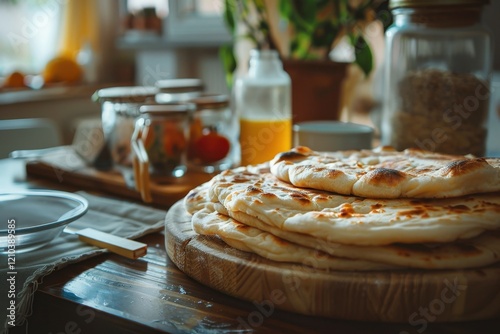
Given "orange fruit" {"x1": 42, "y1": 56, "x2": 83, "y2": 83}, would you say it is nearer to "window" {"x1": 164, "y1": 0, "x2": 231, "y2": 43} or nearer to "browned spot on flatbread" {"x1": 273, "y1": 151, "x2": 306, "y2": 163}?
"window" {"x1": 164, "y1": 0, "x2": 231, "y2": 43}

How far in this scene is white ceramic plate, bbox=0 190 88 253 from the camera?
855mm

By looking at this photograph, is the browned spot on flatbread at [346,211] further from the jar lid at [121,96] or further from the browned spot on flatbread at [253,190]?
the jar lid at [121,96]

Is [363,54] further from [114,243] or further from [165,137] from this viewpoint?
[114,243]

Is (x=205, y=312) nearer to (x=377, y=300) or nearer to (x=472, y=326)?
(x=377, y=300)

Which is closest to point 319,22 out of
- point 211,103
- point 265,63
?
point 265,63

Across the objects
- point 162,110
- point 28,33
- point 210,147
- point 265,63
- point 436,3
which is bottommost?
point 210,147

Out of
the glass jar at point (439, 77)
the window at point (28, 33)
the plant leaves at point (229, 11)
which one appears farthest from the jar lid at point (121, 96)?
the window at point (28, 33)

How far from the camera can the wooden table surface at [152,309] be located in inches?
25.9

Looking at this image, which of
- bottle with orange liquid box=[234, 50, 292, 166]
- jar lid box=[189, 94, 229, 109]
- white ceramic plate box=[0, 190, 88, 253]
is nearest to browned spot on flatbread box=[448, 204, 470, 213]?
white ceramic plate box=[0, 190, 88, 253]

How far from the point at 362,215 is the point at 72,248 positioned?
472 mm

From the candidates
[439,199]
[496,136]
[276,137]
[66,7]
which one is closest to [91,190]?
[276,137]

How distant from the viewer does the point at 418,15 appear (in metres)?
1.24

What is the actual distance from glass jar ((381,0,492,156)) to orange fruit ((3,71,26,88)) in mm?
2628

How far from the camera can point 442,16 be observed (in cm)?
123
